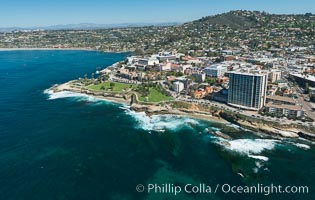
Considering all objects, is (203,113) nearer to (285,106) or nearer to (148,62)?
(285,106)

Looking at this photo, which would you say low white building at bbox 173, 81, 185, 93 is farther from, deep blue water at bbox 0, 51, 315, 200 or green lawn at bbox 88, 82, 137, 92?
deep blue water at bbox 0, 51, 315, 200

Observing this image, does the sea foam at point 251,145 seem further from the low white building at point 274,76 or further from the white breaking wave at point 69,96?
the white breaking wave at point 69,96

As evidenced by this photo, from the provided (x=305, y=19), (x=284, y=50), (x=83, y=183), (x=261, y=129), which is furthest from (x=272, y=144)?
(x=305, y=19)

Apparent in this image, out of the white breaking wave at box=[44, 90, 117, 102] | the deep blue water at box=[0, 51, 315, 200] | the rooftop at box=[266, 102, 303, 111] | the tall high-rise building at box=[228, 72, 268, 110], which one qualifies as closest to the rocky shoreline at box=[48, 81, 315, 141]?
the white breaking wave at box=[44, 90, 117, 102]

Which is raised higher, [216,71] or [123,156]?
[216,71]

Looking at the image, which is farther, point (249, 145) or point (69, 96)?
point (69, 96)

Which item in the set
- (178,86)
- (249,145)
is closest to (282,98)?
(249,145)
